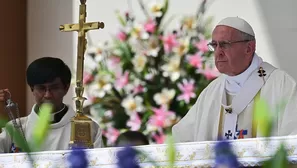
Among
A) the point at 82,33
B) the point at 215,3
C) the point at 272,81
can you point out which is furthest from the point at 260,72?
the point at 215,3

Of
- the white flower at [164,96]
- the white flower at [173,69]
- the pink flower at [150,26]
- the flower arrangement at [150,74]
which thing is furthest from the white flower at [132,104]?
the pink flower at [150,26]

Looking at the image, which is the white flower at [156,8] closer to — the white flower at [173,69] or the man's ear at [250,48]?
the white flower at [173,69]

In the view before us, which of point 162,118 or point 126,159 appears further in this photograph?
point 162,118

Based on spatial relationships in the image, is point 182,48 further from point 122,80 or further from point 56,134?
point 56,134

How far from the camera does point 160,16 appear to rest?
500cm

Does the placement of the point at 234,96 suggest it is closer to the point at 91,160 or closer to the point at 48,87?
the point at 48,87

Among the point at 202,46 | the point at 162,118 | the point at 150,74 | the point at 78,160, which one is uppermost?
the point at 78,160

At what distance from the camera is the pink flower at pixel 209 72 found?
15.2 feet

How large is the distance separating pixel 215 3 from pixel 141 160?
3.14 metres

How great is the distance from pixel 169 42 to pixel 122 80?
0.42 m

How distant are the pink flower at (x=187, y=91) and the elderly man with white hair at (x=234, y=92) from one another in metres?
1.26

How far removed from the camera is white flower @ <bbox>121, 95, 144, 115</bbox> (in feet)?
15.5

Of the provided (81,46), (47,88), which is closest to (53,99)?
(47,88)

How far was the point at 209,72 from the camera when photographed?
4641 millimetres
